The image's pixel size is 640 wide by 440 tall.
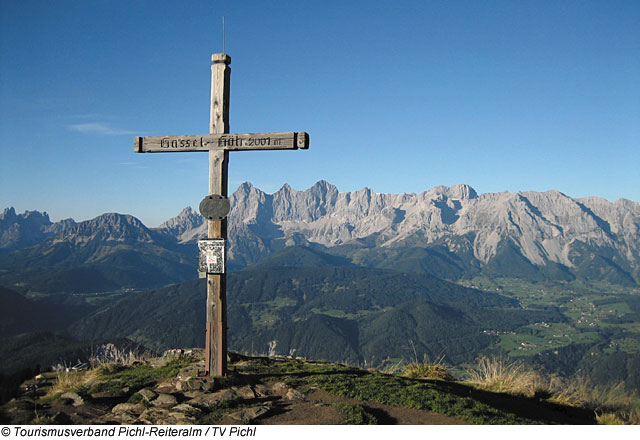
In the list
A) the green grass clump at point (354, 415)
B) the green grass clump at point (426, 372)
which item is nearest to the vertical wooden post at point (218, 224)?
the green grass clump at point (354, 415)

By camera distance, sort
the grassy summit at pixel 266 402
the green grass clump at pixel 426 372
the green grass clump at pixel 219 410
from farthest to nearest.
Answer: the green grass clump at pixel 426 372
the grassy summit at pixel 266 402
the green grass clump at pixel 219 410

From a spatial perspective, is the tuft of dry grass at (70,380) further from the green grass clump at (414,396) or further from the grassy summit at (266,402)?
the green grass clump at (414,396)

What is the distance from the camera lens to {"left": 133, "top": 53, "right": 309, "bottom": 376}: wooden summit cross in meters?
11.7

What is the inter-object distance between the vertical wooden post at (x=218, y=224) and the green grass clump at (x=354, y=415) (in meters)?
3.79

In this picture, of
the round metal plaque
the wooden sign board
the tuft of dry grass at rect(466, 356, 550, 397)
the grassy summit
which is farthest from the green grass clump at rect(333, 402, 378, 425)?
the wooden sign board

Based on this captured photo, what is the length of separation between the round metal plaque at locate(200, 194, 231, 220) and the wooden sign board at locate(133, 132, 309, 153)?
1.51m

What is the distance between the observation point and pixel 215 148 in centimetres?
1220

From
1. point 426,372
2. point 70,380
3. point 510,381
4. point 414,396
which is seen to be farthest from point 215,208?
point 510,381

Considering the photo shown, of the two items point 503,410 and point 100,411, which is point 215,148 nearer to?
point 100,411

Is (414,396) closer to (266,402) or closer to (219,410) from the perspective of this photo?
(266,402)

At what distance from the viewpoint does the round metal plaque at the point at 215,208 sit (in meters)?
11.8

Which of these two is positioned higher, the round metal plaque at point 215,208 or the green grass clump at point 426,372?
the round metal plaque at point 215,208

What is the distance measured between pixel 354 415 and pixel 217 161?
7.54m
